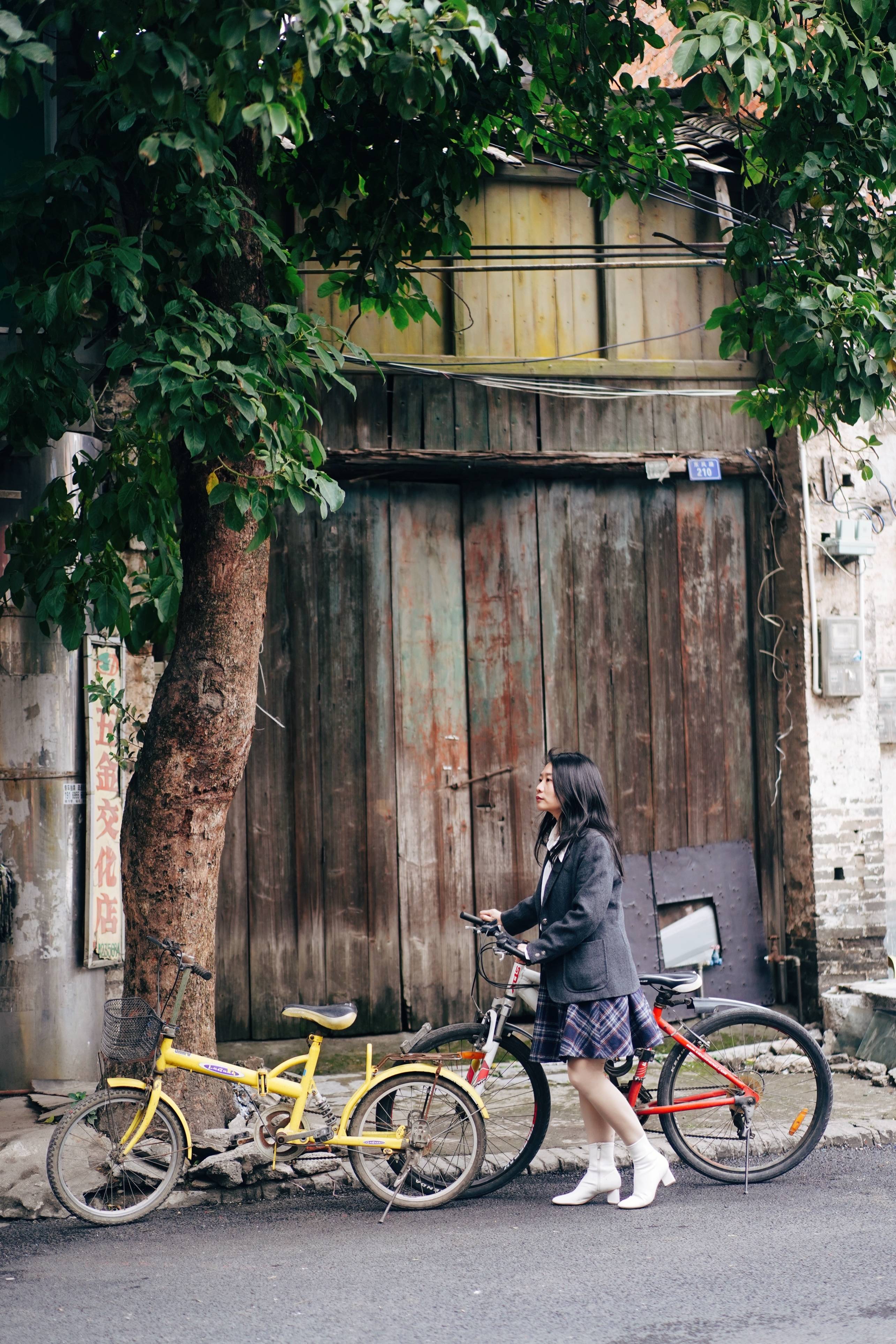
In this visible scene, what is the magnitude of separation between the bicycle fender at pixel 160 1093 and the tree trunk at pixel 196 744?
499 millimetres

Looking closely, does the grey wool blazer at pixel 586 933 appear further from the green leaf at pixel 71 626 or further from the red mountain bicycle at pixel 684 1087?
the green leaf at pixel 71 626

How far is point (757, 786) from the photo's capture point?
814 cm

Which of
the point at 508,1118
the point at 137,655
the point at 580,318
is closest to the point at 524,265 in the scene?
the point at 580,318

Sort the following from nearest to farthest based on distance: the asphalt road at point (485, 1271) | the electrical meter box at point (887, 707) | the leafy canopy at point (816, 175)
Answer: the asphalt road at point (485, 1271) < the leafy canopy at point (816, 175) < the electrical meter box at point (887, 707)

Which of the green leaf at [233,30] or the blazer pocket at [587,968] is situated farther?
the blazer pocket at [587,968]

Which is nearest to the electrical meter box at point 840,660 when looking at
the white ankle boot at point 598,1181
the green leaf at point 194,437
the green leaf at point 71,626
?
the white ankle boot at point 598,1181

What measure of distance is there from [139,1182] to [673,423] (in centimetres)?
528

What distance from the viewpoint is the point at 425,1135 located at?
16.7 feet

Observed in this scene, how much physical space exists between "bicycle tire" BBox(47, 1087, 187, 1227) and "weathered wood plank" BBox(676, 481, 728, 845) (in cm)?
400

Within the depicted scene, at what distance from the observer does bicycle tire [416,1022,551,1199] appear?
206 inches

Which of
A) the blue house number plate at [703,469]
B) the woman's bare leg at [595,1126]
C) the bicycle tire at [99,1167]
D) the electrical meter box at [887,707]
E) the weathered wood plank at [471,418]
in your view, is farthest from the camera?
the electrical meter box at [887,707]

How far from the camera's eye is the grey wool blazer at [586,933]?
5.06 m

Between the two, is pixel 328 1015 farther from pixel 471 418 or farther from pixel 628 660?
pixel 471 418

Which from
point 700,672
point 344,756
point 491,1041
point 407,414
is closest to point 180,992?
point 491,1041
